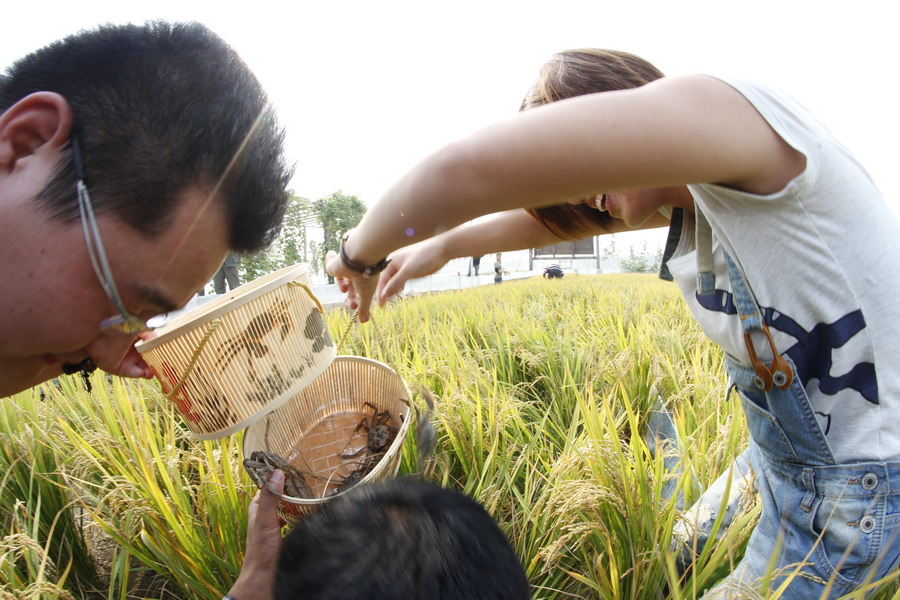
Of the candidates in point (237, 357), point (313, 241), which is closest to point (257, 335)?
point (237, 357)

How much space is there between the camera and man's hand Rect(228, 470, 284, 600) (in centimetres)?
87

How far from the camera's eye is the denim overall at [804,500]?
2.59ft

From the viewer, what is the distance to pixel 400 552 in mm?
538

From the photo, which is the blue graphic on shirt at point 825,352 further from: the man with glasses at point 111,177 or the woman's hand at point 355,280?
the man with glasses at point 111,177

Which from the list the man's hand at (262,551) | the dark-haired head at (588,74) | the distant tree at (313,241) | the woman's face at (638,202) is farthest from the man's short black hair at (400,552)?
the distant tree at (313,241)

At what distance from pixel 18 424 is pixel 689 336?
347 centimetres

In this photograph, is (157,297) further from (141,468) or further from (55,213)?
(141,468)

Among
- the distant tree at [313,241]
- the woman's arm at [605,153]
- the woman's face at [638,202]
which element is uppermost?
the woman's arm at [605,153]

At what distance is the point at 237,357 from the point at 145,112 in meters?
0.54

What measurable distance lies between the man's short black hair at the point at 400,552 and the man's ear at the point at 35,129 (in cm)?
65

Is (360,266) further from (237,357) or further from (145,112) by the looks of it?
(145,112)

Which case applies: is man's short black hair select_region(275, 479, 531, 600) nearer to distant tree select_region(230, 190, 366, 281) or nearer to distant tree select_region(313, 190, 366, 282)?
distant tree select_region(230, 190, 366, 281)

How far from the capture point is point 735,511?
113 centimetres

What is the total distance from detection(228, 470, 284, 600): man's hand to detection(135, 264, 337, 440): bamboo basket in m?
0.18
